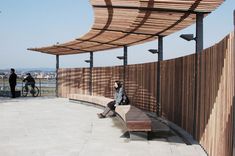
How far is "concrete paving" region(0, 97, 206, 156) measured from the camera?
801cm

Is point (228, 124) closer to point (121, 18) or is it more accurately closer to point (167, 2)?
point (167, 2)

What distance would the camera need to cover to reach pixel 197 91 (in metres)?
8.71

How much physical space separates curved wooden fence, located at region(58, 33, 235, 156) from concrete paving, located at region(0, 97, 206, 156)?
2.11ft

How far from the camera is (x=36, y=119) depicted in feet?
44.2

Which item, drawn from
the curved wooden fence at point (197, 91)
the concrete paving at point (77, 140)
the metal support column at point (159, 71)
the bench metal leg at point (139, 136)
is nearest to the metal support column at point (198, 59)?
the curved wooden fence at point (197, 91)

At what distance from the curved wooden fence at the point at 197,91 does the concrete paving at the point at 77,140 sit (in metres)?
0.64

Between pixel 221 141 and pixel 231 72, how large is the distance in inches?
43.5

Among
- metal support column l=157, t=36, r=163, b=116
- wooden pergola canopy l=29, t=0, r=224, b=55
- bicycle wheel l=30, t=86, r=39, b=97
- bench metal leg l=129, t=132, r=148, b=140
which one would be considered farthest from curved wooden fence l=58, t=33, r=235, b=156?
bicycle wheel l=30, t=86, r=39, b=97

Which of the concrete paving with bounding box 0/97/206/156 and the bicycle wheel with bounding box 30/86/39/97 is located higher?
the bicycle wheel with bounding box 30/86/39/97

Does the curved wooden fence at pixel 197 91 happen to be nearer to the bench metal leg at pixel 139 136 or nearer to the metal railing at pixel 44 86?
the bench metal leg at pixel 139 136

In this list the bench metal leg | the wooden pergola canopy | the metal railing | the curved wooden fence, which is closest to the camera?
the curved wooden fence

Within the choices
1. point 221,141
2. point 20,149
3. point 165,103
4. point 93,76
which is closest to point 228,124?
point 221,141

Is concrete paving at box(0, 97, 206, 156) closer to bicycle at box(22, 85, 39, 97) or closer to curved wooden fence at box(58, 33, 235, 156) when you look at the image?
curved wooden fence at box(58, 33, 235, 156)

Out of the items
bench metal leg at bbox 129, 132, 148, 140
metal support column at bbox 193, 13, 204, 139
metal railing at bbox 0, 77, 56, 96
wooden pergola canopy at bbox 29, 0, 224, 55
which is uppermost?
wooden pergola canopy at bbox 29, 0, 224, 55
